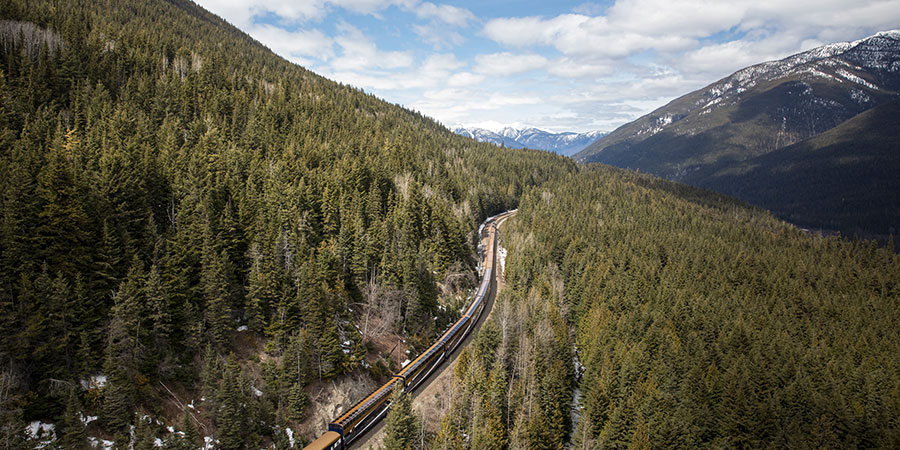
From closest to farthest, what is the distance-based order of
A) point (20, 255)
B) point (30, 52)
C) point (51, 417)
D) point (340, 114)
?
point (51, 417) → point (20, 255) → point (30, 52) → point (340, 114)

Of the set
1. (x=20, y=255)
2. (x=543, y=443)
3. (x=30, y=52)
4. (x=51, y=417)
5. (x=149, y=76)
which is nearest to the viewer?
(x=51, y=417)

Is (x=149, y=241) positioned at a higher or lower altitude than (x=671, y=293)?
higher

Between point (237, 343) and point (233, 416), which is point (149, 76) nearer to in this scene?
point (237, 343)

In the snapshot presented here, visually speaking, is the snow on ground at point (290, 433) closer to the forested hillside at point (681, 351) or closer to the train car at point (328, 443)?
the train car at point (328, 443)

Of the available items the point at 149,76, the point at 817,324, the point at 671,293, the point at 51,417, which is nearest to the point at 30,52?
the point at 149,76

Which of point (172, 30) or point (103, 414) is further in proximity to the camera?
point (172, 30)

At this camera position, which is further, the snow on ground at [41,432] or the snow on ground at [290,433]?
the snow on ground at [290,433]

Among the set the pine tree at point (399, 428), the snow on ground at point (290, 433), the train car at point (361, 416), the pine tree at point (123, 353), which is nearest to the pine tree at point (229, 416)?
the snow on ground at point (290, 433)
